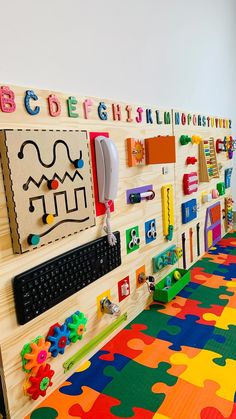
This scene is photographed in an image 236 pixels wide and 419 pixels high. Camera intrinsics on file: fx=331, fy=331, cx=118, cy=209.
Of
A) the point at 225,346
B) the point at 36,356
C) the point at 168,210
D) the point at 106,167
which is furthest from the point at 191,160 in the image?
the point at 36,356

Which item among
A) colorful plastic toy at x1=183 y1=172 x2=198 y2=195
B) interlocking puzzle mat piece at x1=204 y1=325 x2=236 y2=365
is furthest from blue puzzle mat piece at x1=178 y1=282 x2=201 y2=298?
colorful plastic toy at x1=183 y1=172 x2=198 y2=195

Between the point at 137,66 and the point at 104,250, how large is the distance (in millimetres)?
615

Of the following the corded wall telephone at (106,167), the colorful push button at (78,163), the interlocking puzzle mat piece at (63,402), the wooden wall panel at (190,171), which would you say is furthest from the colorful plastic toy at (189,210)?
the interlocking puzzle mat piece at (63,402)

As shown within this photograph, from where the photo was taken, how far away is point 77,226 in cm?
77

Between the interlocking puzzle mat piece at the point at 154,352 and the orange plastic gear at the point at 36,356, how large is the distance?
25 cm

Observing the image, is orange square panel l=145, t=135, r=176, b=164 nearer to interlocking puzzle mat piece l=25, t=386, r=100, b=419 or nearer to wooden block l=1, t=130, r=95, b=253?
wooden block l=1, t=130, r=95, b=253

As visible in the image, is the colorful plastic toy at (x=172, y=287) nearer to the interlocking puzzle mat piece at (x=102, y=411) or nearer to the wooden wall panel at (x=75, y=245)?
the wooden wall panel at (x=75, y=245)

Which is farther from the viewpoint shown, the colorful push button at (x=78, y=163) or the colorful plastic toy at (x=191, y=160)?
the colorful plastic toy at (x=191, y=160)

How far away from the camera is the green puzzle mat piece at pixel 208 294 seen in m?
1.08

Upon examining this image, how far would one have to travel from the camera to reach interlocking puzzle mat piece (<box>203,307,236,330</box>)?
0.95m

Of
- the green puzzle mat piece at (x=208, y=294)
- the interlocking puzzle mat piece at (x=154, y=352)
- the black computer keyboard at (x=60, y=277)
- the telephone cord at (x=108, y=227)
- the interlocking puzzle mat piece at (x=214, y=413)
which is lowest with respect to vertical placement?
the interlocking puzzle mat piece at (x=214, y=413)

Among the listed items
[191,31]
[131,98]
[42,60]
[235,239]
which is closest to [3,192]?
[42,60]

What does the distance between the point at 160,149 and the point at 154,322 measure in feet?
1.74

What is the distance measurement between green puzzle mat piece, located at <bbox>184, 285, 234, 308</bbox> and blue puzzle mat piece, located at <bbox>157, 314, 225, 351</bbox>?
4.9 inches
